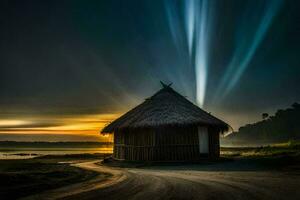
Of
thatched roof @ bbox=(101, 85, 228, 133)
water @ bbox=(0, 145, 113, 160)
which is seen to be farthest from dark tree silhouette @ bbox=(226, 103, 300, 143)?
thatched roof @ bbox=(101, 85, 228, 133)

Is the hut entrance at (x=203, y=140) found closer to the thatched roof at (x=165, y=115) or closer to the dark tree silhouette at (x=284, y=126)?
the thatched roof at (x=165, y=115)

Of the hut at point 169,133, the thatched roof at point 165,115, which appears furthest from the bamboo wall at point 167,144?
the thatched roof at point 165,115

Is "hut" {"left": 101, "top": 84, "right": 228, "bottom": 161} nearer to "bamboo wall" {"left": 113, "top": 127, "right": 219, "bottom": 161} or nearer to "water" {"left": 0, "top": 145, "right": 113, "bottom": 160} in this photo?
"bamboo wall" {"left": 113, "top": 127, "right": 219, "bottom": 161}

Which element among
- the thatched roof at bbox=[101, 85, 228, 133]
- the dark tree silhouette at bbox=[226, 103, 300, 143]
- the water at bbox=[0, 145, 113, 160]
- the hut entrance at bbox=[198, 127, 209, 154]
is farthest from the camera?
the dark tree silhouette at bbox=[226, 103, 300, 143]

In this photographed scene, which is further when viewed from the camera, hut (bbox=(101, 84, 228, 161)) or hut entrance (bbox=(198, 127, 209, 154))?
hut entrance (bbox=(198, 127, 209, 154))

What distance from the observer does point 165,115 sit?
28.1m

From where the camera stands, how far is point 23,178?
47.1 feet

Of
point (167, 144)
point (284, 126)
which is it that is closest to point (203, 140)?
point (167, 144)

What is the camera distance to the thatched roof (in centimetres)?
2728

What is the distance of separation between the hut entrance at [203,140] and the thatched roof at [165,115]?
990 millimetres

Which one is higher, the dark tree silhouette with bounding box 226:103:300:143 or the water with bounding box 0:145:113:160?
the dark tree silhouette with bounding box 226:103:300:143

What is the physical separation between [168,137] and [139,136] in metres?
2.39

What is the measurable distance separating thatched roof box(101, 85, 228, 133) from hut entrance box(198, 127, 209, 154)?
3.25 ft

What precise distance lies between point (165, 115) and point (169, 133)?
54.7 inches
